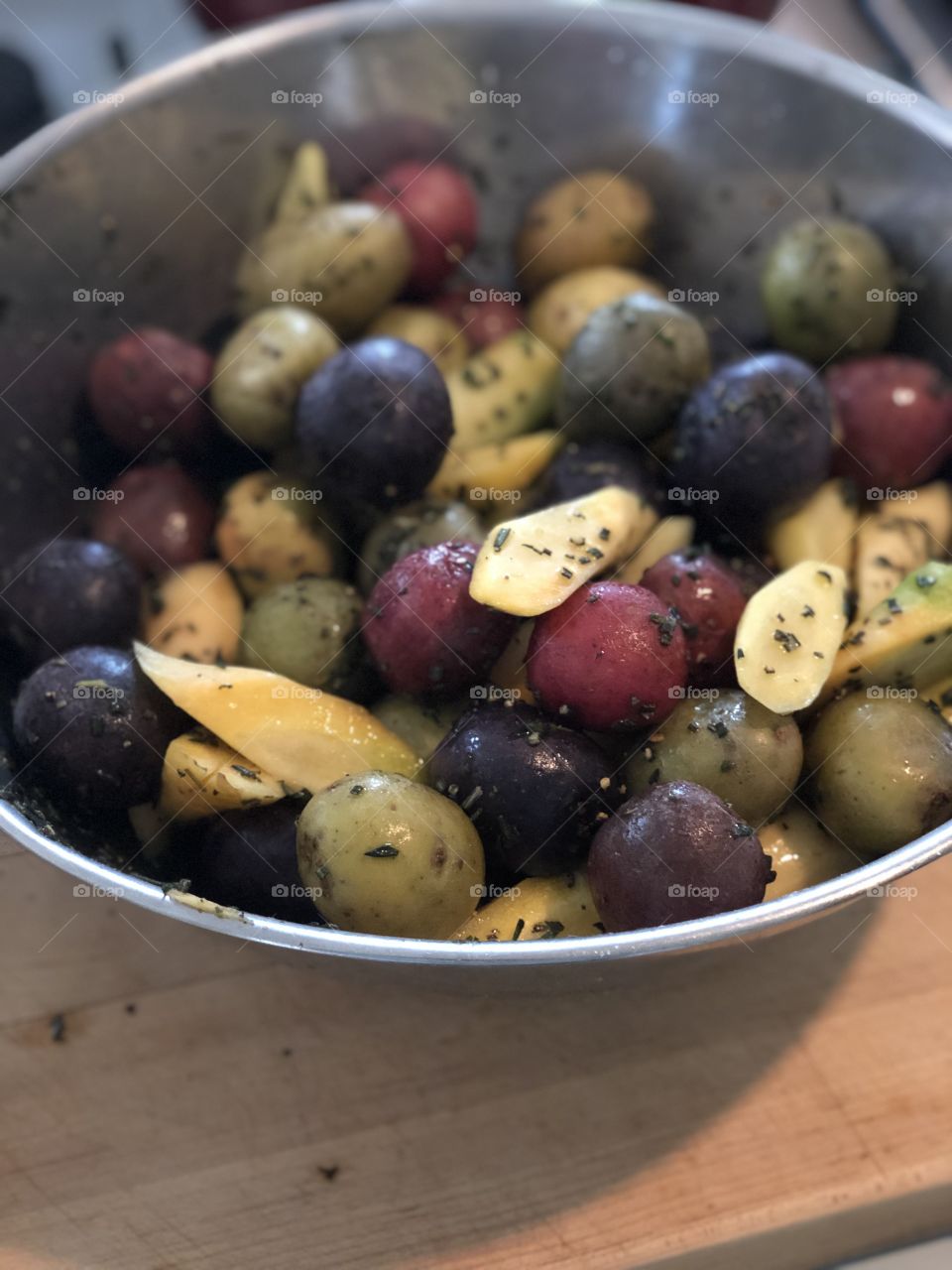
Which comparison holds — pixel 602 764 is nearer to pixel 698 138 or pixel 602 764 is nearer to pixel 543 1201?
pixel 543 1201

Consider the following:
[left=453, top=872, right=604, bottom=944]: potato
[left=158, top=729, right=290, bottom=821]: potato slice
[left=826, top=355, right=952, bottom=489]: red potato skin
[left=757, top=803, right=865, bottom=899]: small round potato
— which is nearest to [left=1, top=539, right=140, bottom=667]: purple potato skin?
[left=158, top=729, right=290, bottom=821]: potato slice

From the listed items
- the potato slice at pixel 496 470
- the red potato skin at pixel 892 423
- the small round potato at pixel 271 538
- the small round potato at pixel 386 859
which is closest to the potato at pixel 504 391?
the potato slice at pixel 496 470

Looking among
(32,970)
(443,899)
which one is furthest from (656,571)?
(32,970)

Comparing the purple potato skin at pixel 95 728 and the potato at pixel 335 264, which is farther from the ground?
the potato at pixel 335 264

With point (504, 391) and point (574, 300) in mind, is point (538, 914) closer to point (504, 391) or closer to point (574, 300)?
point (504, 391)

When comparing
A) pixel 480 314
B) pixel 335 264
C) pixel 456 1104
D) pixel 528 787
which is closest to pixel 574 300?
pixel 480 314

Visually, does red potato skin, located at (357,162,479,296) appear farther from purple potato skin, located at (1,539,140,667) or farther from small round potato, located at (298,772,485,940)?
small round potato, located at (298,772,485,940)

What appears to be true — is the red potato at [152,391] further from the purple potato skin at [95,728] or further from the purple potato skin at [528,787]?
the purple potato skin at [528,787]
